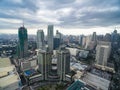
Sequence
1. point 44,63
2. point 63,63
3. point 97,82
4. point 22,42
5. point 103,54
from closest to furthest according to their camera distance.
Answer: point 97,82, point 63,63, point 44,63, point 103,54, point 22,42

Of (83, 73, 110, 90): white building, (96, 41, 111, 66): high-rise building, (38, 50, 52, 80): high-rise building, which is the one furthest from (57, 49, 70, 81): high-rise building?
(96, 41, 111, 66): high-rise building

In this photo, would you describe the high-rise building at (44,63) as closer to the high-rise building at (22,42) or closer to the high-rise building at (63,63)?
the high-rise building at (63,63)

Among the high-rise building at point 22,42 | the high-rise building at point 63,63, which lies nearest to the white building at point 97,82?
the high-rise building at point 63,63

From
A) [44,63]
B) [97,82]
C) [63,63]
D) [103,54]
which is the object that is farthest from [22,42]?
[103,54]

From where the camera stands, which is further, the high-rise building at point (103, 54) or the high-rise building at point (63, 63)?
the high-rise building at point (103, 54)

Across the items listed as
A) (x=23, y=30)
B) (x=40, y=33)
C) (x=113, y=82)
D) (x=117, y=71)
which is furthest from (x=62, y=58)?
(x=40, y=33)

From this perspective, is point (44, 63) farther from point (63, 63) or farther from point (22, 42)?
point (22, 42)

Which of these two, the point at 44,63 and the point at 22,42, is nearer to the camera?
the point at 44,63

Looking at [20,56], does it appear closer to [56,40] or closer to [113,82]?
[56,40]

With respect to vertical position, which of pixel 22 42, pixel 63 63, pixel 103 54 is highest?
pixel 22 42
